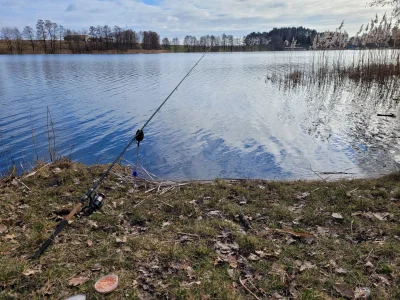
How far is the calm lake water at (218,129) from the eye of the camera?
29.7 feet

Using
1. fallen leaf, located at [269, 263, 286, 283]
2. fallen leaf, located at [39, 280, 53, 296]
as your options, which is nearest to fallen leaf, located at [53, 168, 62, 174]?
fallen leaf, located at [39, 280, 53, 296]

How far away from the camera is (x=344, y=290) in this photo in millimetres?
3365

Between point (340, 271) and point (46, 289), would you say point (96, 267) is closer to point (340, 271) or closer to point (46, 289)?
point (46, 289)

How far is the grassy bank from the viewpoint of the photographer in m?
3.39

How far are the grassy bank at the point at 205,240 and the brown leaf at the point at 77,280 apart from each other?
1 centimetres

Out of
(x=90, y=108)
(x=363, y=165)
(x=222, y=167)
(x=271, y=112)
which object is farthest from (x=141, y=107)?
(x=363, y=165)

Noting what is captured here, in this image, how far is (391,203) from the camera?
18.5 feet

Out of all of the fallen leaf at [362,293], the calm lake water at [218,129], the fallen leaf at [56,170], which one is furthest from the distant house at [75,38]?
the fallen leaf at [362,293]

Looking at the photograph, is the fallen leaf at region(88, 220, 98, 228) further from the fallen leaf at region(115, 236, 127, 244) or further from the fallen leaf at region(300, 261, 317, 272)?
the fallen leaf at region(300, 261, 317, 272)

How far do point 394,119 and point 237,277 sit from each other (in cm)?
1288

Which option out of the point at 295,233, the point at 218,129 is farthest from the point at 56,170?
the point at 218,129

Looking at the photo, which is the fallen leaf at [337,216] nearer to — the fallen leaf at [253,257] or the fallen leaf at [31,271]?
the fallen leaf at [253,257]

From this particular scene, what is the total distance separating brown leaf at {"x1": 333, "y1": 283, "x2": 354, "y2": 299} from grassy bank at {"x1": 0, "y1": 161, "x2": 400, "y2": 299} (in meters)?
0.01

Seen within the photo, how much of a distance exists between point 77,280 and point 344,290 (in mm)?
2947
